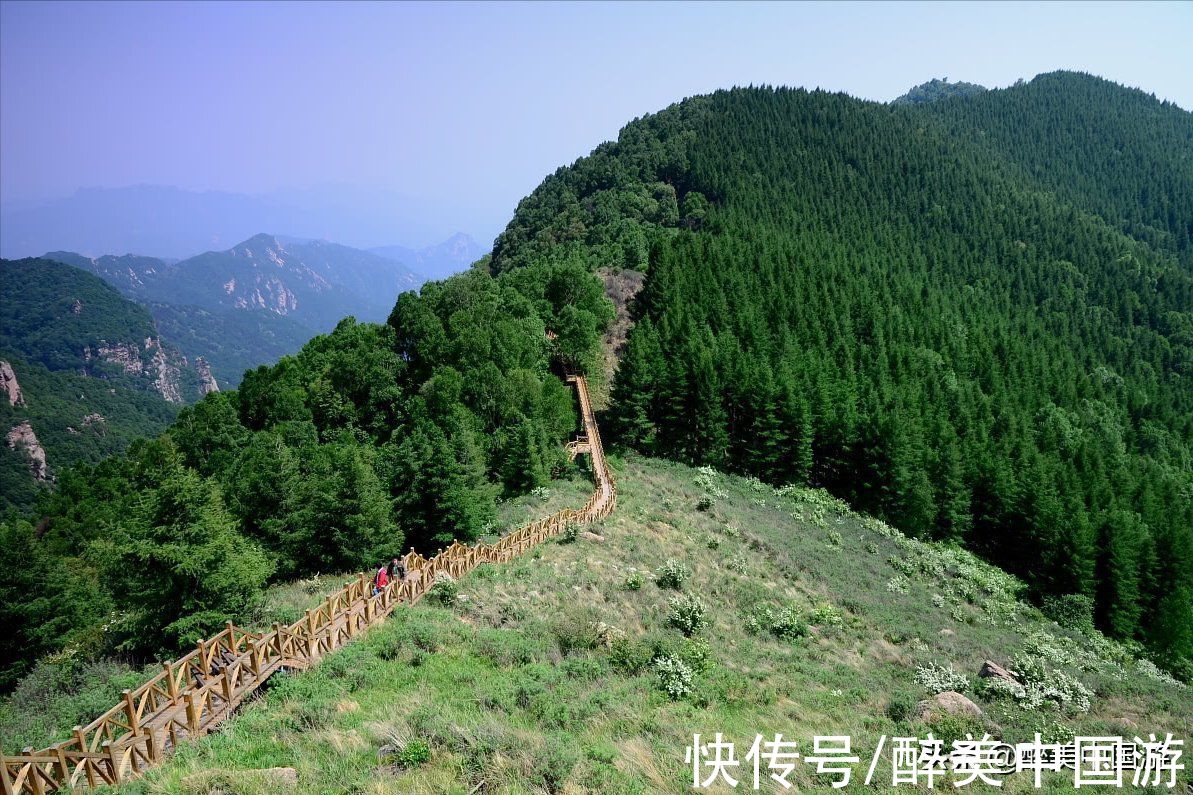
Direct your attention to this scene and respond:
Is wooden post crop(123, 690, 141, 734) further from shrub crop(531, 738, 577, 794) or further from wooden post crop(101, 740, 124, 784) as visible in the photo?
shrub crop(531, 738, 577, 794)

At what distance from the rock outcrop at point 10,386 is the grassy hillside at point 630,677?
210757 mm

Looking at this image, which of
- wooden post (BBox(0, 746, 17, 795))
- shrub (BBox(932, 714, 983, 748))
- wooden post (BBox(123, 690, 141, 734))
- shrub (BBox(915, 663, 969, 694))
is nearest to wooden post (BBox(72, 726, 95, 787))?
wooden post (BBox(123, 690, 141, 734))

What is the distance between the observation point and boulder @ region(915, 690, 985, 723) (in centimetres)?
1705

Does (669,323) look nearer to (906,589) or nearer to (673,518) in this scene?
(673,518)

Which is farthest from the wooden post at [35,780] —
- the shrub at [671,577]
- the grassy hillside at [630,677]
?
the shrub at [671,577]

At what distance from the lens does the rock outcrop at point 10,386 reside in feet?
565

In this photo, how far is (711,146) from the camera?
15025cm

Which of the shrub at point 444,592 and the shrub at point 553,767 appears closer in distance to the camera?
the shrub at point 553,767

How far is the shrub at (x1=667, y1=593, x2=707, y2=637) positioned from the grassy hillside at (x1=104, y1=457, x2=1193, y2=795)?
367mm

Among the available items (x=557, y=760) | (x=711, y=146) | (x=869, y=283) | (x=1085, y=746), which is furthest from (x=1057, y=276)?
(x=557, y=760)

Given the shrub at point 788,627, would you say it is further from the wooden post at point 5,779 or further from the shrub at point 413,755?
the wooden post at point 5,779

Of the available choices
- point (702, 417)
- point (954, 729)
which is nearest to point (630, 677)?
point (954, 729)

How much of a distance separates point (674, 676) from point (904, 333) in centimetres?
8494

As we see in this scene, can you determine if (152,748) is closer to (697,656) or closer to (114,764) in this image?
(114,764)
